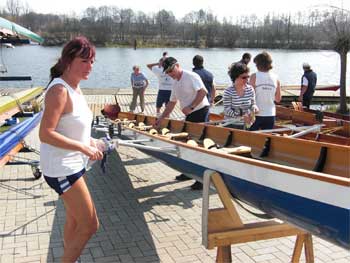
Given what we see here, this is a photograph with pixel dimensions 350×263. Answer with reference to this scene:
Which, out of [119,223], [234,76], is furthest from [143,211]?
[234,76]

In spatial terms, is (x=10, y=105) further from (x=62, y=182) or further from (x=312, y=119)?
(x=312, y=119)

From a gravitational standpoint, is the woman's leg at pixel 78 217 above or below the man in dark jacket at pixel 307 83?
below

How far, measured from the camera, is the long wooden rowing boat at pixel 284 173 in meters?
2.48

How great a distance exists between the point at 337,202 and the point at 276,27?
93662 mm

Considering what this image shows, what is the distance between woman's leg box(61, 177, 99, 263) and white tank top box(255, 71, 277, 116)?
3.03 metres

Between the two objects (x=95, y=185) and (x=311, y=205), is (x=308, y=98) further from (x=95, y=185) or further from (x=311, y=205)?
(x=311, y=205)

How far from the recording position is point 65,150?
8.95ft

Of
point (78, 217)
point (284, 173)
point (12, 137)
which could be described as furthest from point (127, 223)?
point (12, 137)

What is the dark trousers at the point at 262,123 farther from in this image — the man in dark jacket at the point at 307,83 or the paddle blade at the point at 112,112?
the man in dark jacket at the point at 307,83

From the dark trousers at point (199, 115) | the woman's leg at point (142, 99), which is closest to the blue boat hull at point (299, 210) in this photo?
the dark trousers at point (199, 115)

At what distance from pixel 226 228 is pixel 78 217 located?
1.06 m

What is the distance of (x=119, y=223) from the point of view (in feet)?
14.8

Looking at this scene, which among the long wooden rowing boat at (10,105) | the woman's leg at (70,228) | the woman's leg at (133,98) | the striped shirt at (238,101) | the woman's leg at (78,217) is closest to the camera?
the woman's leg at (78,217)

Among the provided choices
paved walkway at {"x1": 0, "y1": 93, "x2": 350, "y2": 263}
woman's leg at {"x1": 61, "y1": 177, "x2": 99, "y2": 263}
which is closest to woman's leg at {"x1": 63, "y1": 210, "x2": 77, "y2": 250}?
woman's leg at {"x1": 61, "y1": 177, "x2": 99, "y2": 263}
